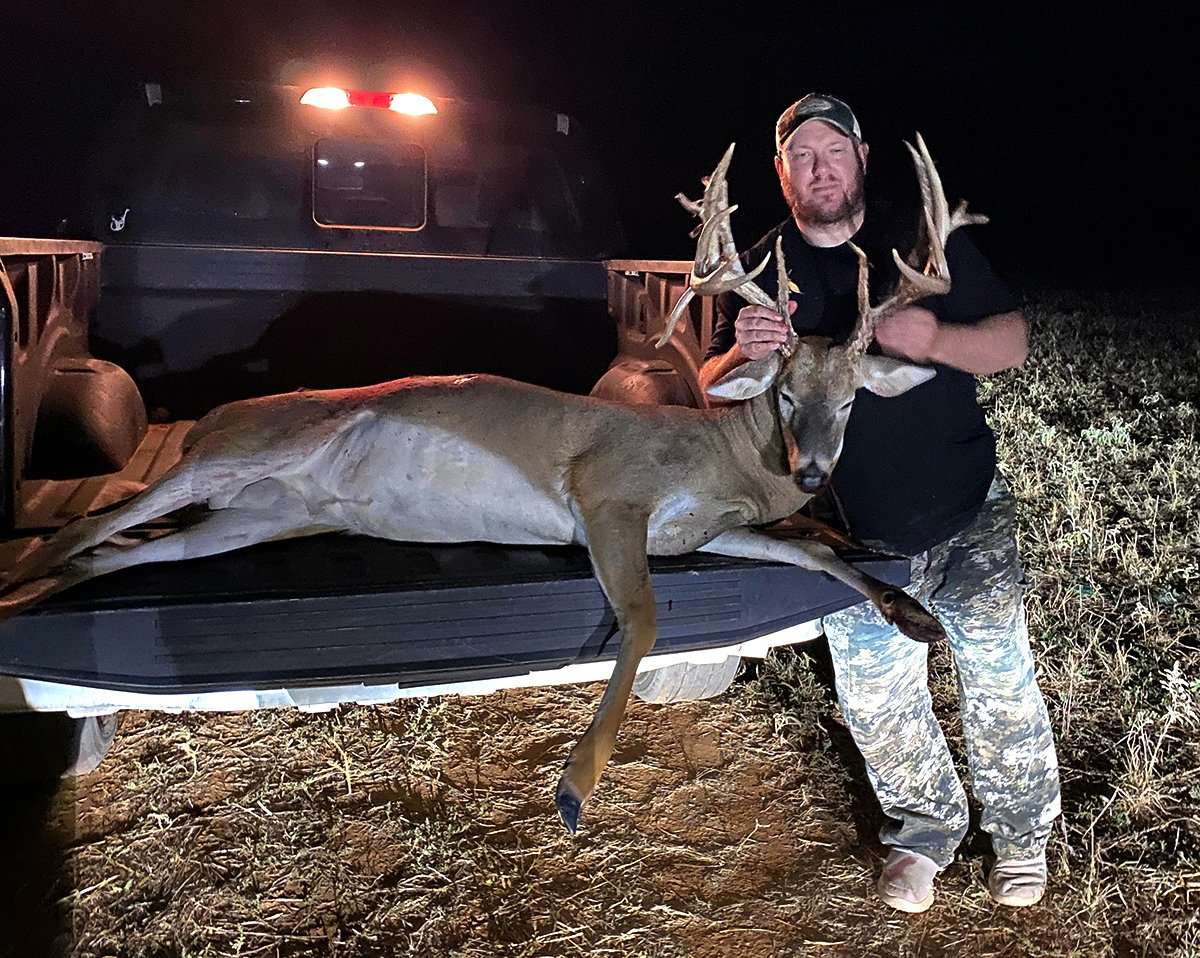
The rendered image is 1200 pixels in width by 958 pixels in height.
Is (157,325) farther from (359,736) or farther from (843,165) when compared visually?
(843,165)

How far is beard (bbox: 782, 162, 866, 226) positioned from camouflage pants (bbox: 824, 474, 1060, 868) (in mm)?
1009

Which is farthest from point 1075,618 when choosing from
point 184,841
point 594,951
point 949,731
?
point 184,841

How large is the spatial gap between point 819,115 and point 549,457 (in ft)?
4.69

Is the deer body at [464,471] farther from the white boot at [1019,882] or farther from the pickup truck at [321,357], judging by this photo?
the white boot at [1019,882]

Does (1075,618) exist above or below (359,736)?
above

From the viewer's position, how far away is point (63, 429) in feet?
12.9

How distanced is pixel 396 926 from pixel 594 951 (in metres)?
0.59

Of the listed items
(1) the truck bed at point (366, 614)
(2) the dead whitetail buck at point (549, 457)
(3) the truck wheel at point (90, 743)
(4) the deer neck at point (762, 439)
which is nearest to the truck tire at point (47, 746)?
(3) the truck wheel at point (90, 743)

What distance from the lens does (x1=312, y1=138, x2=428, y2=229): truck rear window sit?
5621mm

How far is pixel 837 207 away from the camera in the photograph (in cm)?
358

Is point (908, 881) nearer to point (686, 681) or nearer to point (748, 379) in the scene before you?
point (686, 681)

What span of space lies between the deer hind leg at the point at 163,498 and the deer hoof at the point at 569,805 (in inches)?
56.8

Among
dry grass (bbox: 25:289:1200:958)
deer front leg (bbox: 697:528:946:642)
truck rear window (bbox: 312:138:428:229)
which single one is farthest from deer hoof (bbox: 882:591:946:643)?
truck rear window (bbox: 312:138:428:229)

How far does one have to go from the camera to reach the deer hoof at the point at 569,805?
2672 millimetres
